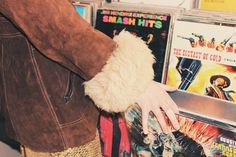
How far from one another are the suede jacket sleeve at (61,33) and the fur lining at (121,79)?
2 centimetres

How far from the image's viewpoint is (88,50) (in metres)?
0.75

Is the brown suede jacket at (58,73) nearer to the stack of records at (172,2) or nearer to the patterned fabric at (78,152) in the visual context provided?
the patterned fabric at (78,152)

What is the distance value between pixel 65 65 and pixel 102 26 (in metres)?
0.48

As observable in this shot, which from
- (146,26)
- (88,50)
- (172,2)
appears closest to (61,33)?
(88,50)

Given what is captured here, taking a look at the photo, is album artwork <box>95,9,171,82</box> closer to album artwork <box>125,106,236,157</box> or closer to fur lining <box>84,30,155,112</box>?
album artwork <box>125,106,236,157</box>

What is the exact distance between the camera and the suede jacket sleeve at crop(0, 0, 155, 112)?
0.72 m

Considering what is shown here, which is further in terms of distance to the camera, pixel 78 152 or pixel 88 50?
pixel 78 152

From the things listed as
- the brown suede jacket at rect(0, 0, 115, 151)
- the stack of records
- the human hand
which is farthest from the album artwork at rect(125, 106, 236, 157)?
the stack of records

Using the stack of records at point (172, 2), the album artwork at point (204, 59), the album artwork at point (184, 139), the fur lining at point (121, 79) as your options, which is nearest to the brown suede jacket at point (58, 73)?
the fur lining at point (121, 79)

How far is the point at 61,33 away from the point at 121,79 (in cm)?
17

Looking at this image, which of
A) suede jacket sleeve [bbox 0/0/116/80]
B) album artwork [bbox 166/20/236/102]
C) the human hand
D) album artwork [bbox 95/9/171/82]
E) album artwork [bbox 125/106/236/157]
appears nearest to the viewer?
suede jacket sleeve [bbox 0/0/116/80]

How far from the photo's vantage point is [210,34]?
3.53ft

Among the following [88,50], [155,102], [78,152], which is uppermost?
[88,50]

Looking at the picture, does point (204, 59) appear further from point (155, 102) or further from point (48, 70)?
point (48, 70)
